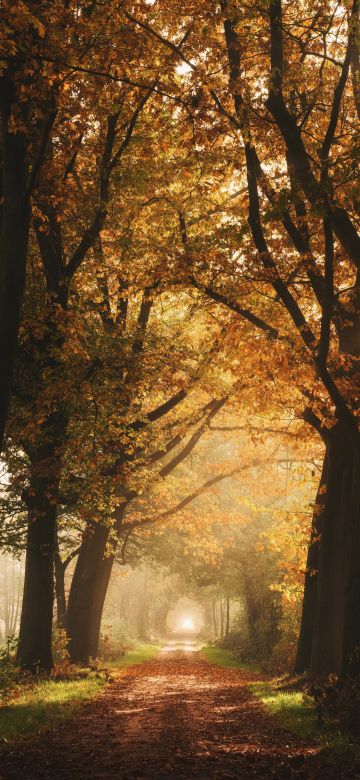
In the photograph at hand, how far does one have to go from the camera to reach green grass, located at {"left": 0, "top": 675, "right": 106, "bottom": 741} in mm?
9289

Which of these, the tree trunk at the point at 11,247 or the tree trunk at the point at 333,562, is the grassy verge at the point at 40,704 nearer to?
the tree trunk at the point at 11,247

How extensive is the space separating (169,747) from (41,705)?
329 cm

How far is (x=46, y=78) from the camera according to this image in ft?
31.8

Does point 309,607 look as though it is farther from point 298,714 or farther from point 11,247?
point 11,247

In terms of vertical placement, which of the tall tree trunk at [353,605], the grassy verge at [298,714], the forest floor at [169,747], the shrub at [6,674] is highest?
the tall tree trunk at [353,605]

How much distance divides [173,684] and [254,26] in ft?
52.8

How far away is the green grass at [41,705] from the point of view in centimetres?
929

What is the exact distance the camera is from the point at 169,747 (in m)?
8.59

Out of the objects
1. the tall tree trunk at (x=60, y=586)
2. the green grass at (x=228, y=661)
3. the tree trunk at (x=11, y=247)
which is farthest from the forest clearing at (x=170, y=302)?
the tall tree trunk at (x=60, y=586)

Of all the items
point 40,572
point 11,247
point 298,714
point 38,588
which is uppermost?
point 11,247

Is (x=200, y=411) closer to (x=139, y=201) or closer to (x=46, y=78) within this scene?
(x=139, y=201)

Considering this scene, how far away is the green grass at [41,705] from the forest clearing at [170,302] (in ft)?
0.25

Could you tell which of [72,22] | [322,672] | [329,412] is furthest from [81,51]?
[322,672]

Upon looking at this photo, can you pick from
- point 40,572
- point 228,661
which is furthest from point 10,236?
point 228,661
